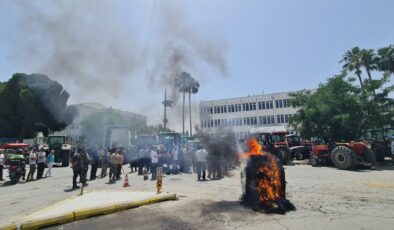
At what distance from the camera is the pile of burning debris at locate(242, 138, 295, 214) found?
750 centimetres

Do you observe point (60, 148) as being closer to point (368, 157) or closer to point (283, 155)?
point (283, 155)

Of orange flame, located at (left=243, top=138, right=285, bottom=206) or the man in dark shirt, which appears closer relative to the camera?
orange flame, located at (left=243, top=138, right=285, bottom=206)

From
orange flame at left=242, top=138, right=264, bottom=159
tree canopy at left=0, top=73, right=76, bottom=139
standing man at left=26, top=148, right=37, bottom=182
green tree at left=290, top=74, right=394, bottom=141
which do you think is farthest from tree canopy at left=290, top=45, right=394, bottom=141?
tree canopy at left=0, top=73, right=76, bottom=139

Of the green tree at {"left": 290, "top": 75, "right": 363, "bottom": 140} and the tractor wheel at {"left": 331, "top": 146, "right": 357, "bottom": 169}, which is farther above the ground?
the green tree at {"left": 290, "top": 75, "right": 363, "bottom": 140}

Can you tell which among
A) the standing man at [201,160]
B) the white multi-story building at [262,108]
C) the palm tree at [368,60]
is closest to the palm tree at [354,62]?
the palm tree at [368,60]

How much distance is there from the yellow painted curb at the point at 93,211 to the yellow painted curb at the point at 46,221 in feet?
0.52

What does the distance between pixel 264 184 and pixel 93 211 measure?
15.6 ft

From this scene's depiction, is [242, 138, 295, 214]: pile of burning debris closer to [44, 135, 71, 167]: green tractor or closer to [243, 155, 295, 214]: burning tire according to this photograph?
[243, 155, 295, 214]: burning tire

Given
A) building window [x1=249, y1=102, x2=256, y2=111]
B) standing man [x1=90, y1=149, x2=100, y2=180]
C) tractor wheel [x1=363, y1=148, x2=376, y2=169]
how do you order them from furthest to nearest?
building window [x1=249, y1=102, x2=256, y2=111], tractor wheel [x1=363, y1=148, x2=376, y2=169], standing man [x1=90, y1=149, x2=100, y2=180]

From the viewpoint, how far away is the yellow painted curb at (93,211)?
7.05 meters

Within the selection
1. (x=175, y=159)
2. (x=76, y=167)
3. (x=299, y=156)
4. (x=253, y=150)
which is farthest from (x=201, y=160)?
(x=299, y=156)

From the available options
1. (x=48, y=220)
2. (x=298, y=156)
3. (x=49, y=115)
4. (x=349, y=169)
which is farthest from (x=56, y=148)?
(x=349, y=169)

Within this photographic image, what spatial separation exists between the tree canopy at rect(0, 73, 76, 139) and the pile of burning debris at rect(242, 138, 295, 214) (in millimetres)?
33166

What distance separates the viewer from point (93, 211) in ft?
24.0
